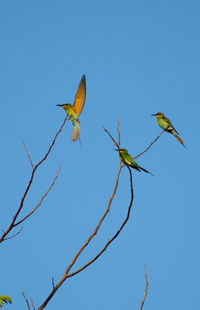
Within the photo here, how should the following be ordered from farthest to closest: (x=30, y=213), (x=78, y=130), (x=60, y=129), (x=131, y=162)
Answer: (x=78, y=130)
(x=131, y=162)
(x=60, y=129)
(x=30, y=213)

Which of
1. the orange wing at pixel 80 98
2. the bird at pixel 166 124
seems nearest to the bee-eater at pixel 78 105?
the orange wing at pixel 80 98

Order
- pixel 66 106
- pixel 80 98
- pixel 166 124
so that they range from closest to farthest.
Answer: pixel 80 98 → pixel 66 106 → pixel 166 124

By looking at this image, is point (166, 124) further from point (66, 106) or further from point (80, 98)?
point (80, 98)

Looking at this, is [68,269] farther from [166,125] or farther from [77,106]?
[166,125]

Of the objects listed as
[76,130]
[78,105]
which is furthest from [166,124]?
[78,105]

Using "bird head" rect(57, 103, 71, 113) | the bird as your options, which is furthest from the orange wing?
the bird

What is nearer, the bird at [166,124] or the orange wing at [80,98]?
the orange wing at [80,98]

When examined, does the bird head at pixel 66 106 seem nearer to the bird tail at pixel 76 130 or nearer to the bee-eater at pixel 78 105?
the bee-eater at pixel 78 105

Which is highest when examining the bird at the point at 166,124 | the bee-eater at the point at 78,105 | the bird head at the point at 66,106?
the bird at the point at 166,124

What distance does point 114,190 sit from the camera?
236 centimetres

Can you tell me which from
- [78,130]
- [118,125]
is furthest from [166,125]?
[118,125]

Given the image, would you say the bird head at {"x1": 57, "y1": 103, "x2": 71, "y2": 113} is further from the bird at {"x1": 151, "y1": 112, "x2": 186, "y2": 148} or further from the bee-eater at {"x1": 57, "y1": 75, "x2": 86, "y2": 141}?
the bird at {"x1": 151, "y1": 112, "x2": 186, "y2": 148}

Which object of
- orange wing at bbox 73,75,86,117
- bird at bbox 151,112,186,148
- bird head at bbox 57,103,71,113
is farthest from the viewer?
bird at bbox 151,112,186,148

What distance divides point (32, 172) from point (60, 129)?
0.40 meters
